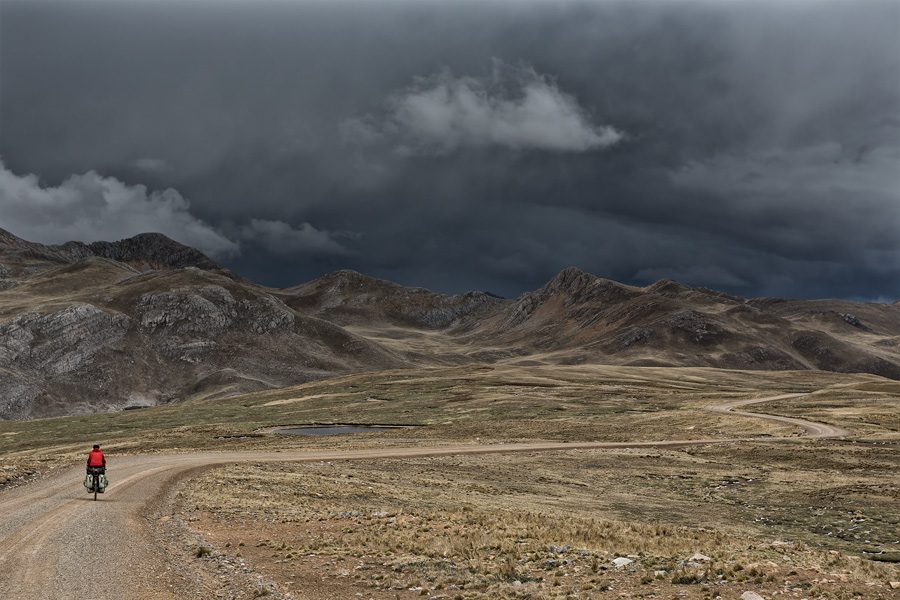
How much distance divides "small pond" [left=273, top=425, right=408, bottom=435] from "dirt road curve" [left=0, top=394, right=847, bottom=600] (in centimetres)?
5093

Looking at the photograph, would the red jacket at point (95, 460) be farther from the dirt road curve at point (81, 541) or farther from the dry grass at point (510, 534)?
the dry grass at point (510, 534)

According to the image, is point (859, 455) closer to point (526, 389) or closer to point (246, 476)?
point (246, 476)

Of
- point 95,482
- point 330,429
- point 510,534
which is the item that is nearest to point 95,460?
point 95,482

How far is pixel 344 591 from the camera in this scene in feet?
62.4

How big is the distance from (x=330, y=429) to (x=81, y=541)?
262 ft

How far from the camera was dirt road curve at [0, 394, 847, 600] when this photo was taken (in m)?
18.3

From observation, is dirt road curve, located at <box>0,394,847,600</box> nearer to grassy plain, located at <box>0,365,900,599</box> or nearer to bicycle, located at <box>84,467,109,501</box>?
bicycle, located at <box>84,467,109,501</box>

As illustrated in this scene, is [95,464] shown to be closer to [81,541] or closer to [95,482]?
[95,482]

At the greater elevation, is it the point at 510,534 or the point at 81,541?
the point at 81,541

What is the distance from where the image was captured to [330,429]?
10238 cm

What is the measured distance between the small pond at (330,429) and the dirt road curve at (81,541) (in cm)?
5093

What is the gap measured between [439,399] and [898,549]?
114m

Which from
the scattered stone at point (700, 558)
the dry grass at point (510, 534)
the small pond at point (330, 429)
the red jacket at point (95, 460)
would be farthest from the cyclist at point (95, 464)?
the small pond at point (330, 429)

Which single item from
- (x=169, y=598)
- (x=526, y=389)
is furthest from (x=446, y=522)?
(x=526, y=389)
